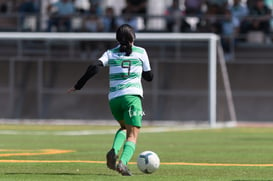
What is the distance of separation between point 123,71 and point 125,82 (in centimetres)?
17

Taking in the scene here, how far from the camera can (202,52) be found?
34.4 meters

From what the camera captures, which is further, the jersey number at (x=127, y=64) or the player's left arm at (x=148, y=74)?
the player's left arm at (x=148, y=74)

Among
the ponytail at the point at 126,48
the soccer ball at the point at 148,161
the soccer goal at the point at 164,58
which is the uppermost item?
the ponytail at the point at 126,48

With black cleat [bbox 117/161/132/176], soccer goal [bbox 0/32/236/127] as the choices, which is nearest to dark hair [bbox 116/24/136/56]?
black cleat [bbox 117/161/132/176]

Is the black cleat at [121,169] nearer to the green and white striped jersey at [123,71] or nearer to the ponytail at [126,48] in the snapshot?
the green and white striped jersey at [123,71]

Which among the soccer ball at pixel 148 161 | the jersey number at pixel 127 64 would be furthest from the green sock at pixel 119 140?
the jersey number at pixel 127 64

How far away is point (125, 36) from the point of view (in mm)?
12273

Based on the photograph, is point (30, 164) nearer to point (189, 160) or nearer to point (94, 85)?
point (189, 160)

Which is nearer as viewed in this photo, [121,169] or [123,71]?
[121,169]

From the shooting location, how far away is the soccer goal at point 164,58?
102 ft

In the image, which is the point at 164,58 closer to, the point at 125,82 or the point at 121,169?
the point at 125,82

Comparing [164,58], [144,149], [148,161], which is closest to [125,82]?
[148,161]

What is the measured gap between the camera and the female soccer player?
12.3 m

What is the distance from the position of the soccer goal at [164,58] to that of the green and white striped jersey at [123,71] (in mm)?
17655
